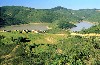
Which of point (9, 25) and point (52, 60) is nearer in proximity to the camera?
point (52, 60)

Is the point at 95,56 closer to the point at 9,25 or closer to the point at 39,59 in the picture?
the point at 39,59

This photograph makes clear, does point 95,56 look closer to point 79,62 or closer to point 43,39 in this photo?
point 79,62

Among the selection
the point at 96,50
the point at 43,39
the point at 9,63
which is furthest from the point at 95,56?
the point at 43,39

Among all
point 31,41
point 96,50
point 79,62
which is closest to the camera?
point 79,62

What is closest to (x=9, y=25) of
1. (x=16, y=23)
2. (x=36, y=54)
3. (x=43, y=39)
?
(x=16, y=23)

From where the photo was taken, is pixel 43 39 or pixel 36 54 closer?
pixel 36 54

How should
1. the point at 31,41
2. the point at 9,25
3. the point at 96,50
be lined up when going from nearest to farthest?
the point at 96,50 → the point at 31,41 → the point at 9,25
